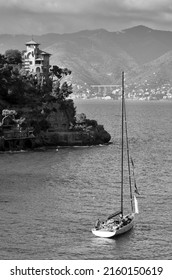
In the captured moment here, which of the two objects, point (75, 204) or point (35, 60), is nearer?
point (75, 204)

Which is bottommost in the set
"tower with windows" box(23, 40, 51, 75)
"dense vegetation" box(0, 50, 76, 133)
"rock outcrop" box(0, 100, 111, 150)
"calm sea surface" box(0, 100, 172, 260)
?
"calm sea surface" box(0, 100, 172, 260)

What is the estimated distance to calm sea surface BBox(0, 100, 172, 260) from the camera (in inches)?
2160

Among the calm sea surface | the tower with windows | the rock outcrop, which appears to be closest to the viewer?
the calm sea surface

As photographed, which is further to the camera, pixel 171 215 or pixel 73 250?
pixel 171 215

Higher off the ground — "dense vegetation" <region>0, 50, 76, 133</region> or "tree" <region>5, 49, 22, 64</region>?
"tree" <region>5, 49, 22, 64</region>

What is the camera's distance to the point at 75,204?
70.4m

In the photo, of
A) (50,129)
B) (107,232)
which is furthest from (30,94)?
(107,232)

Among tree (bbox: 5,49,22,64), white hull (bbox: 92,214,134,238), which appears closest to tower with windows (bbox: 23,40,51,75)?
tree (bbox: 5,49,22,64)

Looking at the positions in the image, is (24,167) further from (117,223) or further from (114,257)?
(114,257)

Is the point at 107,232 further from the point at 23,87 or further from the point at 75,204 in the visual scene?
the point at 23,87

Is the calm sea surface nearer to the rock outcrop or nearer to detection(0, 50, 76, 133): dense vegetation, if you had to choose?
the rock outcrop

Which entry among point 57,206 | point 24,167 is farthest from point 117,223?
point 24,167
